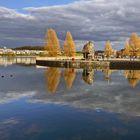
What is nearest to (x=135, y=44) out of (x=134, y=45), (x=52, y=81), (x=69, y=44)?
(x=134, y=45)

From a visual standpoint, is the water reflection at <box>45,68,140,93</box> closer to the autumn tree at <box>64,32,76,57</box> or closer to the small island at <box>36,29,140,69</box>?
the small island at <box>36,29,140,69</box>

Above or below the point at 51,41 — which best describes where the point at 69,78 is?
below

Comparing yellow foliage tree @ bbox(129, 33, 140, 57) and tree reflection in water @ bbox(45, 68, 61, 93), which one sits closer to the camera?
tree reflection in water @ bbox(45, 68, 61, 93)

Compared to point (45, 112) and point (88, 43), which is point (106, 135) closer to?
point (45, 112)

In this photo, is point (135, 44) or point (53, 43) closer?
point (53, 43)

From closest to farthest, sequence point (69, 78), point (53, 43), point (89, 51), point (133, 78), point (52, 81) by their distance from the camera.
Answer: point (52, 81) → point (69, 78) → point (133, 78) → point (53, 43) → point (89, 51)

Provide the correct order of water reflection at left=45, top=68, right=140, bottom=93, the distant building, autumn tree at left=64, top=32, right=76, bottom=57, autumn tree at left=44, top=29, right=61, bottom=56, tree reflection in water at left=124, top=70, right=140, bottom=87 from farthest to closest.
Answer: autumn tree at left=64, top=32, right=76, bottom=57 < the distant building < autumn tree at left=44, top=29, right=61, bottom=56 < tree reflection in water at left=124, top=70, right=140, bottom=87 < water reflection at left=45, top=68, right=140, bottom=93

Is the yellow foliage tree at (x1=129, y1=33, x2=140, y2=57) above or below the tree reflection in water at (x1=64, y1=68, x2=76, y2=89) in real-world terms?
above

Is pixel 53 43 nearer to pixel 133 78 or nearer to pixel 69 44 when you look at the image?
pixel 69 44

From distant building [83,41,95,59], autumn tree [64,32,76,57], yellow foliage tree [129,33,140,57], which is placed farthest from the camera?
yellow foliage tree [129,33,140,57]

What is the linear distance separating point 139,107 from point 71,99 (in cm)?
792

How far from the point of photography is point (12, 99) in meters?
36.6

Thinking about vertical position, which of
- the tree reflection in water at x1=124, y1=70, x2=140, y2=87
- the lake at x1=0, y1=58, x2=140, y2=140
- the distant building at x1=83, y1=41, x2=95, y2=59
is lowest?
the tree reflection in water at x1=124, y1=70, x2=140, y2=87

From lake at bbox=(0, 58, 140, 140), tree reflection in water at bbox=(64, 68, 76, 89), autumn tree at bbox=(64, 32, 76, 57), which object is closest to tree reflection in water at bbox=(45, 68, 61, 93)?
tree reflection in water at bbox=(64, 68, 76, 89)
